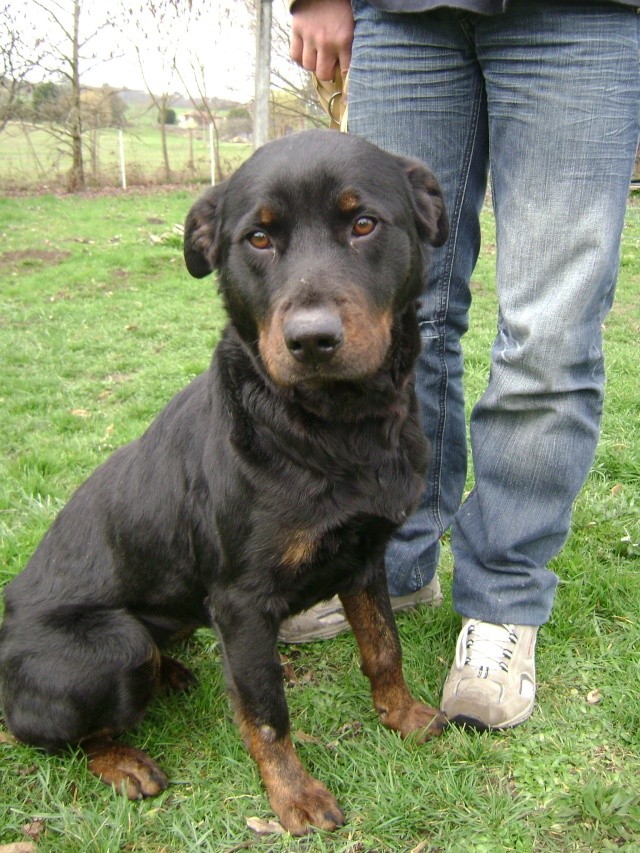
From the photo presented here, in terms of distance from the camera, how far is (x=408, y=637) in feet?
9.50

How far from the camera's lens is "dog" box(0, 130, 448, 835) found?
2.03 m

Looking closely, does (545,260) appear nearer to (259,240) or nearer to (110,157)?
(259,240)

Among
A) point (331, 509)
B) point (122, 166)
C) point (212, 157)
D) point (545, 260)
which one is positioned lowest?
point (122, 166)

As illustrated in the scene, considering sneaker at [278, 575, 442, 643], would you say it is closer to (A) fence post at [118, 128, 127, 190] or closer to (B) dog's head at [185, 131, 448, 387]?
(B) dog's head at [185, 131, 448, 387]

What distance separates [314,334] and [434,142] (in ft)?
3.31

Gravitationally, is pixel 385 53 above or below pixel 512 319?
above

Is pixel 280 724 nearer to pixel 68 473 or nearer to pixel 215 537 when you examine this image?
pixel 215 537

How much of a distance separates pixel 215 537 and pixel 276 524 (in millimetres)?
258

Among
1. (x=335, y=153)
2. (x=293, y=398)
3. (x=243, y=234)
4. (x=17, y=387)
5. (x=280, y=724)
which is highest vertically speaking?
(x=335, y=153)

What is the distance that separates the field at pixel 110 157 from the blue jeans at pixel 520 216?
1784 centimetres

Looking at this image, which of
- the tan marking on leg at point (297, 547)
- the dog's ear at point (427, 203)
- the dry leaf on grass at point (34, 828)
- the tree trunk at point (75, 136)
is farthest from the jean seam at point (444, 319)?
the tree trunk at point (75, 136)

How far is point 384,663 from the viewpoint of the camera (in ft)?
8.06

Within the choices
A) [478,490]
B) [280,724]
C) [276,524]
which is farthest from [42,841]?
[478,490]

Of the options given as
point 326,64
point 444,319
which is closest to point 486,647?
point 444,319
